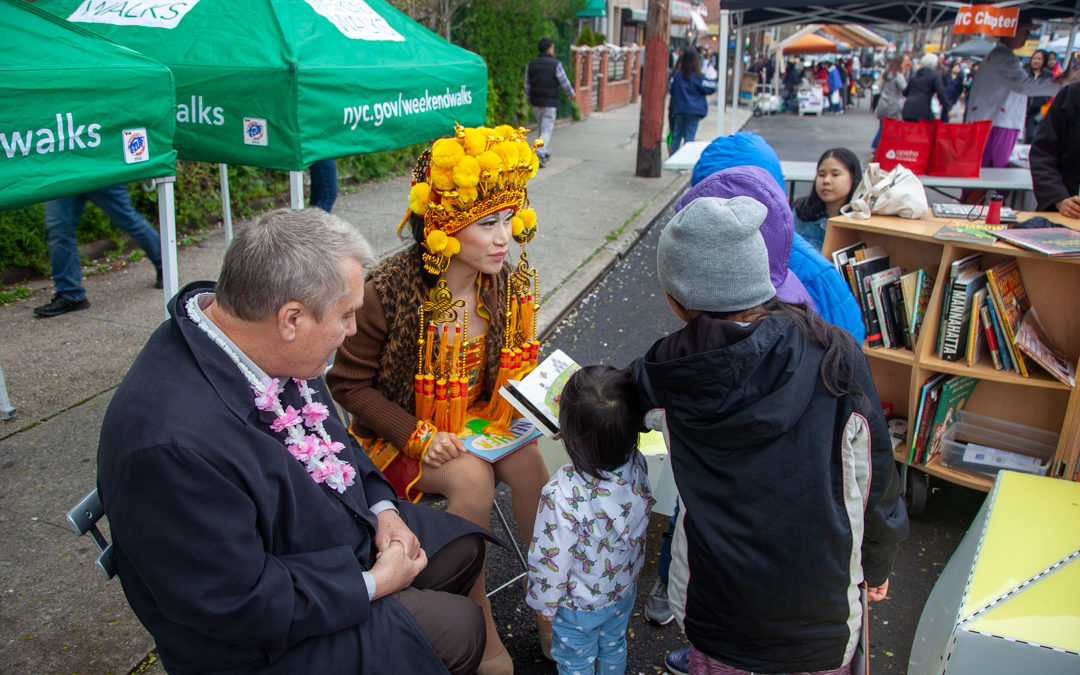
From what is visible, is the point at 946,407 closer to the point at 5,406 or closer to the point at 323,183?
the point at 5,406

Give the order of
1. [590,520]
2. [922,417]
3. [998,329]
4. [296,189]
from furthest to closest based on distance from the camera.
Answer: [296,189], [922,417], [998,329], [590,520]

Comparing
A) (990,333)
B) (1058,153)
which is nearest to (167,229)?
(990,333)

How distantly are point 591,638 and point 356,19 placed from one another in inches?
130

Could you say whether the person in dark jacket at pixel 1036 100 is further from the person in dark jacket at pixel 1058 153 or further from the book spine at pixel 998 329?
the book spine at pixel 998 329

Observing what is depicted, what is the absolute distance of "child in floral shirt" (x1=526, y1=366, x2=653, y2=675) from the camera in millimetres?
1928

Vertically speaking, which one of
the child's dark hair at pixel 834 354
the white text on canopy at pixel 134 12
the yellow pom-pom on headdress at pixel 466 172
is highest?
the white text on canopy at pixel 134 12

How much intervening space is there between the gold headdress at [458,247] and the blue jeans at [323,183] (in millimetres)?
3672

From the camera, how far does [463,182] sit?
2.25 m

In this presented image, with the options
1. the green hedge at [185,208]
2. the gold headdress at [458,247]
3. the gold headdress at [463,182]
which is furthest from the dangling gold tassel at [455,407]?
the green hedge at [185,208]

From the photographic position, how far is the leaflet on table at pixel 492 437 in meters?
2.47

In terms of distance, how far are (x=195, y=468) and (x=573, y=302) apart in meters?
4.46

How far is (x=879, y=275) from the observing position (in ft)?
10.5

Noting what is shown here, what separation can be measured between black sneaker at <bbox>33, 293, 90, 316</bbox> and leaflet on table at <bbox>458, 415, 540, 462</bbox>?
3645mm

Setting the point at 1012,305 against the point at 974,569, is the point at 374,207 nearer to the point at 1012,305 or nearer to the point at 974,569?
the point at 1012,305
